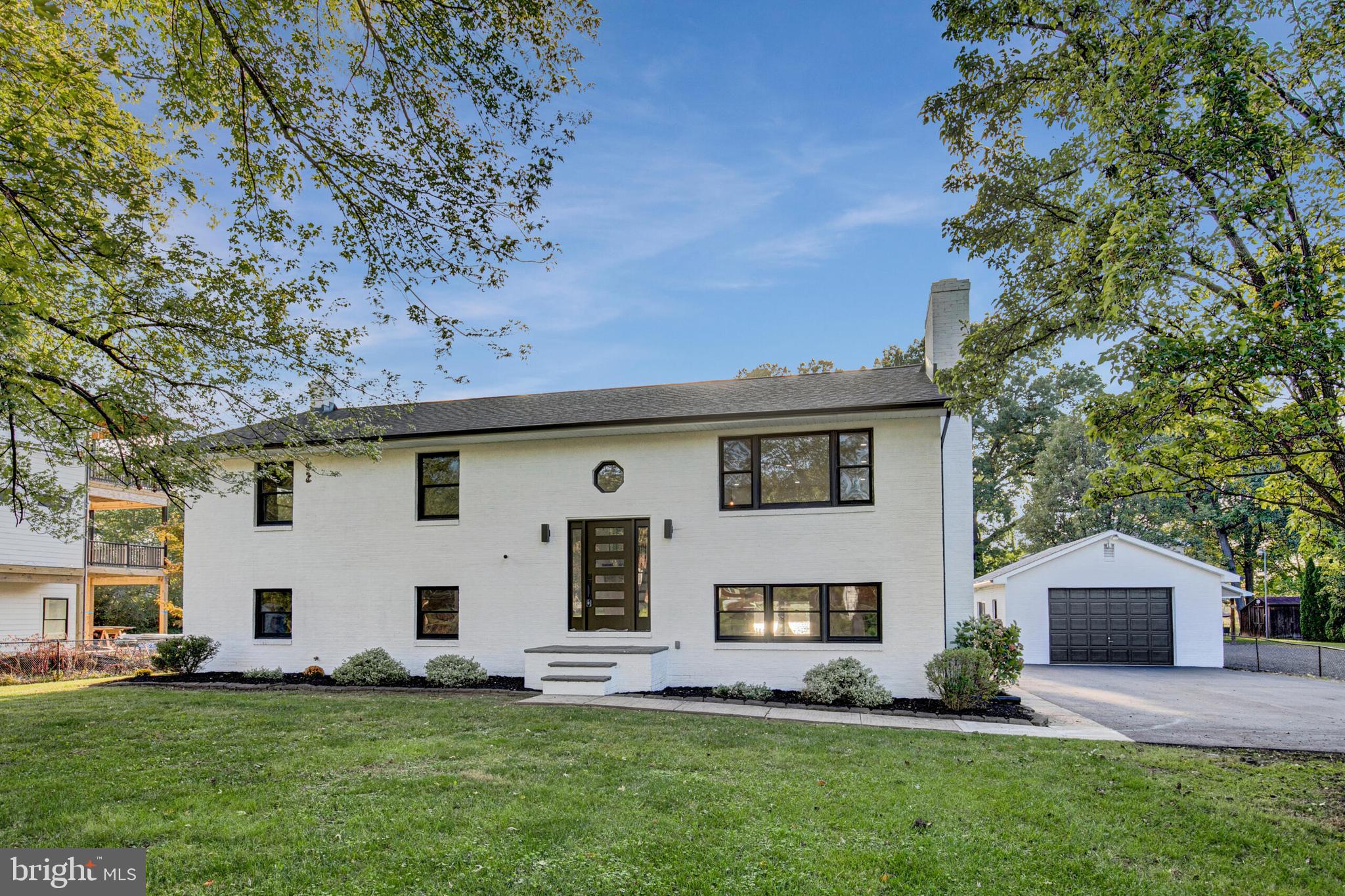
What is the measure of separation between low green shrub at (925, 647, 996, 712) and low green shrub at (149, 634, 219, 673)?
14266 millimetres

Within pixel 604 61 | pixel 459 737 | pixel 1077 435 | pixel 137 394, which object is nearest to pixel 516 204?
pixel 604 61

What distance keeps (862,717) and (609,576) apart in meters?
5.22

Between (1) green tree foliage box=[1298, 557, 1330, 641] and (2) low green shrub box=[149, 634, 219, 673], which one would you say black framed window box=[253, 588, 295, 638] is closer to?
(2) low green shrub box=[149, 634, 219, 673]

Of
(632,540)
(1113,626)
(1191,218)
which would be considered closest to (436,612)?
(632,540)

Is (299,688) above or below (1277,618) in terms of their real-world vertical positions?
above

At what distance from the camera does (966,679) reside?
11055mm

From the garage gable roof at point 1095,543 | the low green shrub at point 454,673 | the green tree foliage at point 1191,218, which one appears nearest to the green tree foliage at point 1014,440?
the garage gable roof at point 1095,543

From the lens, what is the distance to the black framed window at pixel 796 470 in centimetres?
1283

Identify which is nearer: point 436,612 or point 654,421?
point 654,421

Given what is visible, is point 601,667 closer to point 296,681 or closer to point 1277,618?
point 296,681

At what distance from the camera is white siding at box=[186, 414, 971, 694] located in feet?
40.6

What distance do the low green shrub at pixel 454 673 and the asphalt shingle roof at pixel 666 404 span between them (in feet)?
14.1

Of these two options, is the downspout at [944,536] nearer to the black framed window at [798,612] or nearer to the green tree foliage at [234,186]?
the black framed window at [798,612]

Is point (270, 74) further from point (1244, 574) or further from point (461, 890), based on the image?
point (1244, 574)
